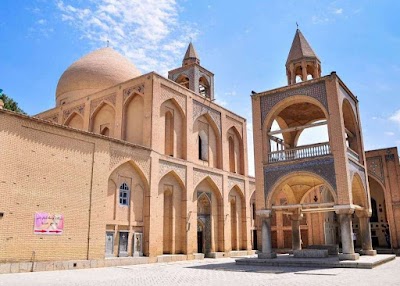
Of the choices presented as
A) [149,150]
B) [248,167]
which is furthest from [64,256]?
[248,167]

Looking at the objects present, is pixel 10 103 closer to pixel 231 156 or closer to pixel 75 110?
pixel 75 110

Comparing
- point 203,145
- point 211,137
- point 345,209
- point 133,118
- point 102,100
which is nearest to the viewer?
point 345,209

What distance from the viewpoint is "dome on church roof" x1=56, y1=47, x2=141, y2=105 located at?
23656mm

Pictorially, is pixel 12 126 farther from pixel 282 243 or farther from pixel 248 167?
pixel 282 243

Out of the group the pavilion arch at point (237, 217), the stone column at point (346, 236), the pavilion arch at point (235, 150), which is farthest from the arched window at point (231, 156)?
the stone column at point (346, 236)

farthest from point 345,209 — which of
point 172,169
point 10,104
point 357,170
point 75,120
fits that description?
point 10,104

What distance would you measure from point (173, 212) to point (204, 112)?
6904 millimetres

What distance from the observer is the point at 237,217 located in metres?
24.3

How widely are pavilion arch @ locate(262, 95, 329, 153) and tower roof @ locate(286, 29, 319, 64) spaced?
96.5 inches

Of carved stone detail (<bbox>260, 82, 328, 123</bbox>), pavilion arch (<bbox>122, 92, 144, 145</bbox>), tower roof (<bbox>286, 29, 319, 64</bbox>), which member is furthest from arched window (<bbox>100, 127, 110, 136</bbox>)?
tower roof (<bbox>286, 29, 319, 64</bbox>)

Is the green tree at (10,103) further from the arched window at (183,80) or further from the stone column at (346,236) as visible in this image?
the stone column at (346,236)

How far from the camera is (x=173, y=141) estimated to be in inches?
811

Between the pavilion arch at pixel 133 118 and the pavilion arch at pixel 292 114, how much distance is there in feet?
21.8

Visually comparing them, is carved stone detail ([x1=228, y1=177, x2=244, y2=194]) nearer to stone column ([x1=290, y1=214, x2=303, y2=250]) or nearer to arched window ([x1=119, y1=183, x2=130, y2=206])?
stone column ([x1=290, y1=214, x2=303, y2=250])
